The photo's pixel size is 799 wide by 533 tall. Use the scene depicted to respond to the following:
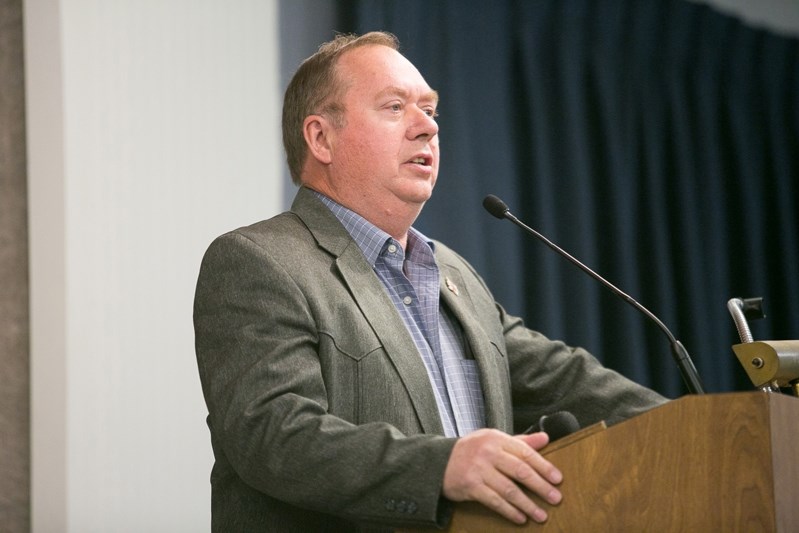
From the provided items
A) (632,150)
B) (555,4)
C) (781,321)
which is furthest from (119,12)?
(781,321)

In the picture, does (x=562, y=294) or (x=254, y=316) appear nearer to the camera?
(x=254, y=316)

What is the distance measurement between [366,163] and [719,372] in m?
2.20

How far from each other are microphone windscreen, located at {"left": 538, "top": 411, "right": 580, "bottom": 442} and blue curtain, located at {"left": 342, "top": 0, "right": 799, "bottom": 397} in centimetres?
174

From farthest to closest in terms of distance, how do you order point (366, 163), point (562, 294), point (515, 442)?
point (562, 294) < point (366, 163) < point (515, 442)

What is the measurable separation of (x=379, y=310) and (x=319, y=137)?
547mm

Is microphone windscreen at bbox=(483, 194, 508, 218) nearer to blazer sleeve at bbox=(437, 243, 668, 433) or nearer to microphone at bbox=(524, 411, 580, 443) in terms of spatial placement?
blazer sleeve at bbox=(437, 243, 668, 433)

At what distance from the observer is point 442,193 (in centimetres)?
323

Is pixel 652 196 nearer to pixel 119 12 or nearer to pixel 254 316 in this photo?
pixel 119 12

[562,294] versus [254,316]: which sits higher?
[254,316]

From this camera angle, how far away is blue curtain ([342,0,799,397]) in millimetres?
3316

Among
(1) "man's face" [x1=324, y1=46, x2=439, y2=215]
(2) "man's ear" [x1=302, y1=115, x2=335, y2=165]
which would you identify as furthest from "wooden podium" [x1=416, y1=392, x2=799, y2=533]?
(2) "man's ear" [x1=302, y1=115, x2=335, y2=165]

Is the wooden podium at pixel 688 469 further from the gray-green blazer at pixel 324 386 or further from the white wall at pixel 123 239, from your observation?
the white wall at pixel 123 239

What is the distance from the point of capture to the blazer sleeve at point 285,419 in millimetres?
1434

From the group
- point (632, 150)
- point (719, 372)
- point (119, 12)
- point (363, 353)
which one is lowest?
point (719, 372)
